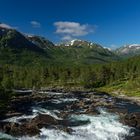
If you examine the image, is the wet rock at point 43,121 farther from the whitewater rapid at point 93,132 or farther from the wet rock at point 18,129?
the whitewater rapid at point 93,132

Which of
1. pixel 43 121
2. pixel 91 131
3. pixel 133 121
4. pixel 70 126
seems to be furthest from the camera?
pixel 133 121

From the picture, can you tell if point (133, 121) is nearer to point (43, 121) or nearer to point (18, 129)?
point (43, 121)

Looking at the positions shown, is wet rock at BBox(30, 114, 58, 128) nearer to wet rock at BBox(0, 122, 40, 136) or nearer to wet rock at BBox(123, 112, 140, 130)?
wet rock at BBox(0, 122, 40, 136)

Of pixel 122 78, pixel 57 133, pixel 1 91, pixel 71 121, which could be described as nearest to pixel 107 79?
pixel 122 78

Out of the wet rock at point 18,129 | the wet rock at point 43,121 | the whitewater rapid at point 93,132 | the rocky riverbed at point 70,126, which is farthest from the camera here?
the wet rock at point 43,121

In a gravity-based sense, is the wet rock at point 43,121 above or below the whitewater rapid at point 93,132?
above

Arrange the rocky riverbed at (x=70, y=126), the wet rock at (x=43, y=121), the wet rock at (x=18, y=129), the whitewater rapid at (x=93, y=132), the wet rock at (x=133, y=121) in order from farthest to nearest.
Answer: the wet rock at (x=133, y=121) → the wet rock at (x=43, y=121) → the wet rock at (x=18, y=129) → the rocky riverbed at (x=70, y=126) → the whitewater rapid at (x=93, y=132)

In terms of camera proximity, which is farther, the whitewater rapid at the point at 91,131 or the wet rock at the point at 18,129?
the wet rock at the point at 18,129

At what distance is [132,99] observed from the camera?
424 feet

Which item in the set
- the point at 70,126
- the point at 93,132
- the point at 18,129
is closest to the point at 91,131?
the point at 93,132

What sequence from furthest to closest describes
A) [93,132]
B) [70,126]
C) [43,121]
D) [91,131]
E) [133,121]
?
[133,121]
[43,121]
[70,126]
[91,131]
[93,132]

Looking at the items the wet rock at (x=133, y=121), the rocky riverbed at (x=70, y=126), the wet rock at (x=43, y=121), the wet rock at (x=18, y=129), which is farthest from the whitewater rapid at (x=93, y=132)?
the wet rock at (x=43, y=121)

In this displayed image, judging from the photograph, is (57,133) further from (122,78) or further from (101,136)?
(122,78)

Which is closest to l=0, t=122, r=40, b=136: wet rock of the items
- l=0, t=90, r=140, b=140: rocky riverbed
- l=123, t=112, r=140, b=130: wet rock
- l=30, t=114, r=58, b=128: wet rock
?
l=0, t=90, r=140, b=140: rocky riverbed
